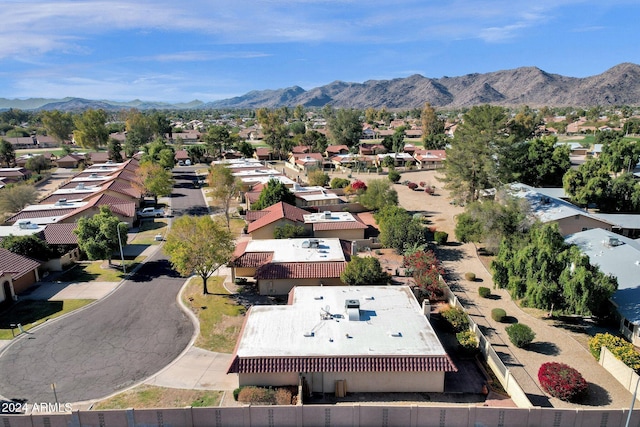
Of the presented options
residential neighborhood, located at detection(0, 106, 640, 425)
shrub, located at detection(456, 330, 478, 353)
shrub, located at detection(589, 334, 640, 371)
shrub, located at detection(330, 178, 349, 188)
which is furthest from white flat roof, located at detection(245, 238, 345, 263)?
shrub, located at detection(330, 178, 349, 188)

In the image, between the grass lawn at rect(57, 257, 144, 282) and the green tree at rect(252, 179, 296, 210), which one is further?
the green tree at rect(252, 179, 296, 210)

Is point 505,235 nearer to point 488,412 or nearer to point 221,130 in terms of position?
point 488,412

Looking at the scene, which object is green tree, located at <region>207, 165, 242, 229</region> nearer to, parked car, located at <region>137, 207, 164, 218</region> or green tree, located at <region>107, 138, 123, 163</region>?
parked car, located at <region>137, 207, 164, 218</region>

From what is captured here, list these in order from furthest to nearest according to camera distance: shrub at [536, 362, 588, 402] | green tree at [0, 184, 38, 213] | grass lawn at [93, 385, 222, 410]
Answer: green tree at [0, 184, 38, 213], shrub at [536, 362, 588, 402], grass lawn at [93, 385, 222, 410]

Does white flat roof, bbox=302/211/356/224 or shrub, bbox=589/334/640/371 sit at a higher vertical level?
white flat roof, bbox=302/211/356/224

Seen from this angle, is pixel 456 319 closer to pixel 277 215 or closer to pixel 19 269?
pixel 277 215

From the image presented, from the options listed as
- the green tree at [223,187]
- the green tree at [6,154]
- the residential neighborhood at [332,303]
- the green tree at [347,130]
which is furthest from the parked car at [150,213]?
the green tree at [347,130]

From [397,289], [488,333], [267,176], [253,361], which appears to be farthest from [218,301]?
[267,176]
